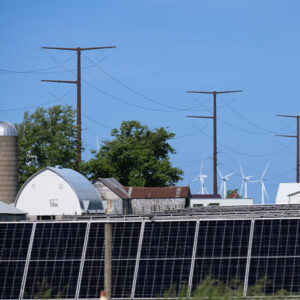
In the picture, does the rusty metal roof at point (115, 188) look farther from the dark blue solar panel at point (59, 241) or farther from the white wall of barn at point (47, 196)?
the dark blue solar panel at point (59, 241)

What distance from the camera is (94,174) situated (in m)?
113

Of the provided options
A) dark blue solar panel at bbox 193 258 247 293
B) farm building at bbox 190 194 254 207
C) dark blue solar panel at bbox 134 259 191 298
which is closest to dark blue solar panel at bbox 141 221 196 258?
dark blue solar panel at bbox 134 259 191 298

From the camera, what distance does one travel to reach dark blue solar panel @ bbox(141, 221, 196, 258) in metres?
20.5

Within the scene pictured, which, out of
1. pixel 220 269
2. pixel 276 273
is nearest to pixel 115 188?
pixel 220 269

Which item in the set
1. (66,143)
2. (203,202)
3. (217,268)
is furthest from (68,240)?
(203,202)

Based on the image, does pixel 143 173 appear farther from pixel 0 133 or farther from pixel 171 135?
pixel 0 133

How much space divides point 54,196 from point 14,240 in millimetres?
51318

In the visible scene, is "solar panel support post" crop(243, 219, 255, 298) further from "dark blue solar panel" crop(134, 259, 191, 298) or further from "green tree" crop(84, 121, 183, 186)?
"green tree" crop(84, 121, 183, 186)

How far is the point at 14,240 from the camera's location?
70.4 feet

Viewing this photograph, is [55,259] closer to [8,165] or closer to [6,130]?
[8,165]

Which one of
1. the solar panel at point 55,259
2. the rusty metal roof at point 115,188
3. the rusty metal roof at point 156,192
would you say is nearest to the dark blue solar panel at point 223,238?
the solar panel at point 55,259

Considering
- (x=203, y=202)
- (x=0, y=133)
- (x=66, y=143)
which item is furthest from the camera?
(x=203, y=202)

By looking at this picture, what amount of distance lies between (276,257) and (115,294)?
4.08 meters

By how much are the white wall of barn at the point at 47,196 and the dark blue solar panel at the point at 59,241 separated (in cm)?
5042
